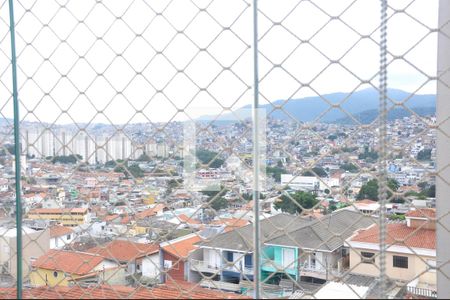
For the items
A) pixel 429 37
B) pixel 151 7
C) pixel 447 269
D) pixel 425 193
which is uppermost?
pixel 151 7

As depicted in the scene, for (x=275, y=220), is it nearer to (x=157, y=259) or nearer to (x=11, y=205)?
(x=157, y=259)

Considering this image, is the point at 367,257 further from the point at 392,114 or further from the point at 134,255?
the point at 134,255

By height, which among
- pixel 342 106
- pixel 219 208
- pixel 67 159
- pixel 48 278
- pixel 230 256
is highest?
pixel 342 106

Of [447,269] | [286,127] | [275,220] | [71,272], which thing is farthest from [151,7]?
[447,269]

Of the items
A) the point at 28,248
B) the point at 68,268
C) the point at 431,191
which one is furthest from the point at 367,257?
the point at 28,248

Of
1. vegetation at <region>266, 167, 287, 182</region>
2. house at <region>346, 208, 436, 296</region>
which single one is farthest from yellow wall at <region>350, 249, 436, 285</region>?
vegetation at <region>266, 167, 287, 182</region>

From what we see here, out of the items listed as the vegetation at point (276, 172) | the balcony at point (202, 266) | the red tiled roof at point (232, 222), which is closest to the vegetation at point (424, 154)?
the vegetation at point (276, 172)
